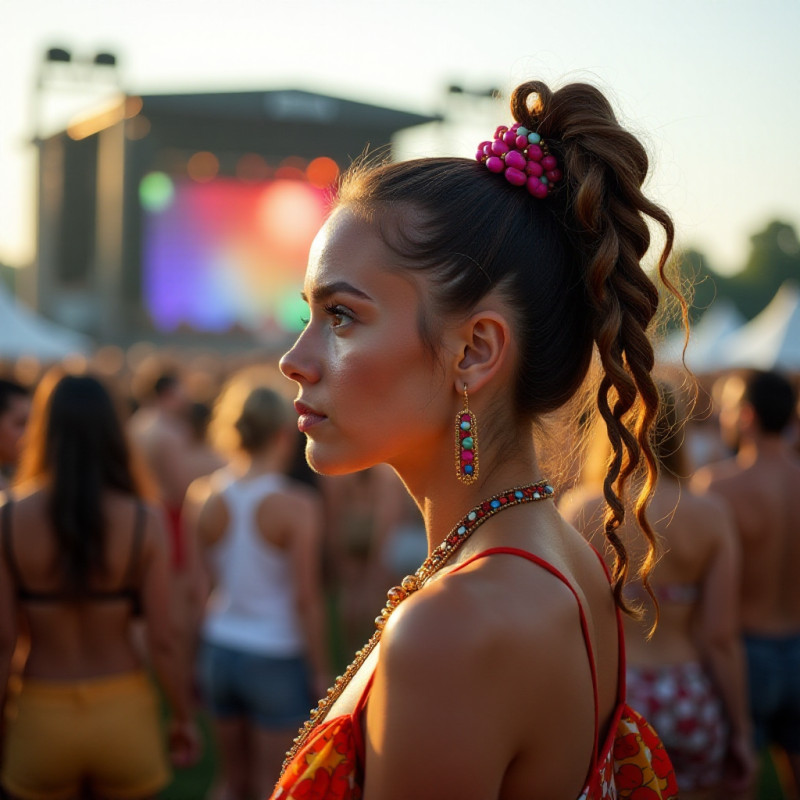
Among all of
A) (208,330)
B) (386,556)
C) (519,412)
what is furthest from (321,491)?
(208,330)

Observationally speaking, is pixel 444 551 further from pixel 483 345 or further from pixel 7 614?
pixel 7 614

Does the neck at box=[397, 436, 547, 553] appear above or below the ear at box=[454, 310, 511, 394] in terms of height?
below

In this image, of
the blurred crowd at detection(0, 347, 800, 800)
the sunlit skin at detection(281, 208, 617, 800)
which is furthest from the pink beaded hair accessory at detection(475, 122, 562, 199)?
the blurred crowd at detection(0, 347, 800, 800)

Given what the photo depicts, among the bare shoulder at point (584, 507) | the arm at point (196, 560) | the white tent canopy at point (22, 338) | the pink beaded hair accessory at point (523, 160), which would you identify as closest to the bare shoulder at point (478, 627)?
the pink beaded hair accessory at point (523, 160)

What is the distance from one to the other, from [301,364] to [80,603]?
2.28 m

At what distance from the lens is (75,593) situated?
3.37 meters

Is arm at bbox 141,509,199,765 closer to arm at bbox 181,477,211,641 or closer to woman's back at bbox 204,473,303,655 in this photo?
woman's back at bbox 204,473,303,655

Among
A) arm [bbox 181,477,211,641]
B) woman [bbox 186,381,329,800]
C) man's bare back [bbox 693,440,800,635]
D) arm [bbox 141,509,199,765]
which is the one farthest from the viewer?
arm [bbox 181,477,211,641]

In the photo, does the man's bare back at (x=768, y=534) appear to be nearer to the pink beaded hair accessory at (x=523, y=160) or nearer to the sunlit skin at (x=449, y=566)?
the sunlit skin at (x=449, y=566)

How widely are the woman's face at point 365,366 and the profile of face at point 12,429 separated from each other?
2.92 metres

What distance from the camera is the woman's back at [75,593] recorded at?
3346 mm

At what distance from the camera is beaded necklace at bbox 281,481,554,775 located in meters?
1.44

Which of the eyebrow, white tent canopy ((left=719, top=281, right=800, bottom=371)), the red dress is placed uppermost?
the eyebrow


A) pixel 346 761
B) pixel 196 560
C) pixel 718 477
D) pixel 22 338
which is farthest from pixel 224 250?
pixel 346 761
